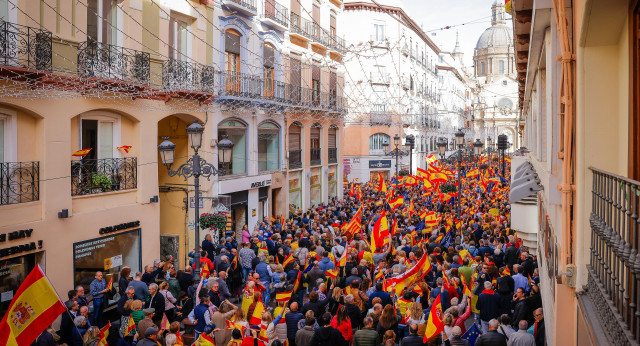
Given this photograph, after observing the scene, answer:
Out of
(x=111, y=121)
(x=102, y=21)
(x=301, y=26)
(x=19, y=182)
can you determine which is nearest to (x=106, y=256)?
(x=19, y=182)

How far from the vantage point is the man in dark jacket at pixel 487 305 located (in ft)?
36.0

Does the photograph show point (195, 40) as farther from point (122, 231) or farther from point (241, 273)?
point (241, 273)

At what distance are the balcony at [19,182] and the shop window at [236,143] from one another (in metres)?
8.94

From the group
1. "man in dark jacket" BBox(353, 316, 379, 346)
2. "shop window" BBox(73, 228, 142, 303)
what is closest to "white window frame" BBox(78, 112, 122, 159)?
"shop window" BBox(73, 228, 142, 303)

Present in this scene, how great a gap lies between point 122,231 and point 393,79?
34.0 meters

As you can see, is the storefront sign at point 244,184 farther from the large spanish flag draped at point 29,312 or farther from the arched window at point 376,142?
the arched window at point 376,142

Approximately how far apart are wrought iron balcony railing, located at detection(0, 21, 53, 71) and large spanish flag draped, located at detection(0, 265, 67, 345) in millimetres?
6352

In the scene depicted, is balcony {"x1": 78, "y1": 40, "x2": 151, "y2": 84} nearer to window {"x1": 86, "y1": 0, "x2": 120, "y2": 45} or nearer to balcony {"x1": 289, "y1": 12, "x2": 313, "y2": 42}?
window {"x1": 86, "y1": 0, "x2": 120, "y2": 45}

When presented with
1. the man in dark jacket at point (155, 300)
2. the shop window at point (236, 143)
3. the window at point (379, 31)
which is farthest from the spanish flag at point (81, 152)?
the window at point (379, 31)

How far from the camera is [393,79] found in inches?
1841

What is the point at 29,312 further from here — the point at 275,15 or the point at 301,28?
the point at 301,28

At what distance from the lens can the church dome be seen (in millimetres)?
107375

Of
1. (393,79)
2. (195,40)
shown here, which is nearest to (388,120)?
(393,79)

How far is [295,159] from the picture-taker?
28375 mm
